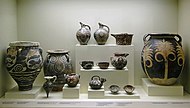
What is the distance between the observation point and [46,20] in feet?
7.11

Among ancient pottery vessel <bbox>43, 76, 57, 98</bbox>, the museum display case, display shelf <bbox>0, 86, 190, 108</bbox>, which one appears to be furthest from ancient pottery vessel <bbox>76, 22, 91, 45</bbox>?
display shelf <bbox>0, 86, 190, 108</bbox>

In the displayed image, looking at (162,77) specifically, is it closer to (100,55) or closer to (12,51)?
(100,55)

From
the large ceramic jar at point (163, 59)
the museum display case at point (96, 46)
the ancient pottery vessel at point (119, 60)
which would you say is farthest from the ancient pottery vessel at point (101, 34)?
the large ceramic jar at point (163, 59)

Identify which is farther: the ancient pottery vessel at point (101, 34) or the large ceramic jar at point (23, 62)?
the ancient pottery vessel at point (101, 34)

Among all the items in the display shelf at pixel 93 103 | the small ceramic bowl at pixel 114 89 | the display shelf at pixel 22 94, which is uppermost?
the small ceramic bowl at pixel 114 89

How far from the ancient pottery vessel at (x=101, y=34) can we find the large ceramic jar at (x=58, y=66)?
0.25 m

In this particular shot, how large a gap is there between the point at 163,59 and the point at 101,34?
0.48m

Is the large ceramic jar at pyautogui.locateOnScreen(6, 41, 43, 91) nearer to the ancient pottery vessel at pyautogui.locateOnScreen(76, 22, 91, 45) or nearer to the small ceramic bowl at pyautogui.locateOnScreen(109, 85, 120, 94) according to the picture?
the ancient pottery vessel at pyautogui.locateOnScreen(76, 22, 91, 45)

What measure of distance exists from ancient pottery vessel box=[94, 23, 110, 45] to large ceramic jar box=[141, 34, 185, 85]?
0.31 meters

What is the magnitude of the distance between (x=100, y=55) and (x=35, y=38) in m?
0.55

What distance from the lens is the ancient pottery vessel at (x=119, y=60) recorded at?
188cm

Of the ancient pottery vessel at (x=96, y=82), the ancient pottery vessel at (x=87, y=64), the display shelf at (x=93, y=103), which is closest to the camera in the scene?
the display shelf at (x=93, y=103)

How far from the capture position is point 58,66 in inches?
75.4

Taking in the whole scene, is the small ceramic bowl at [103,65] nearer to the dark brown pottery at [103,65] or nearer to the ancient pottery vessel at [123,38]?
the dark brown pottery at [103,65]
